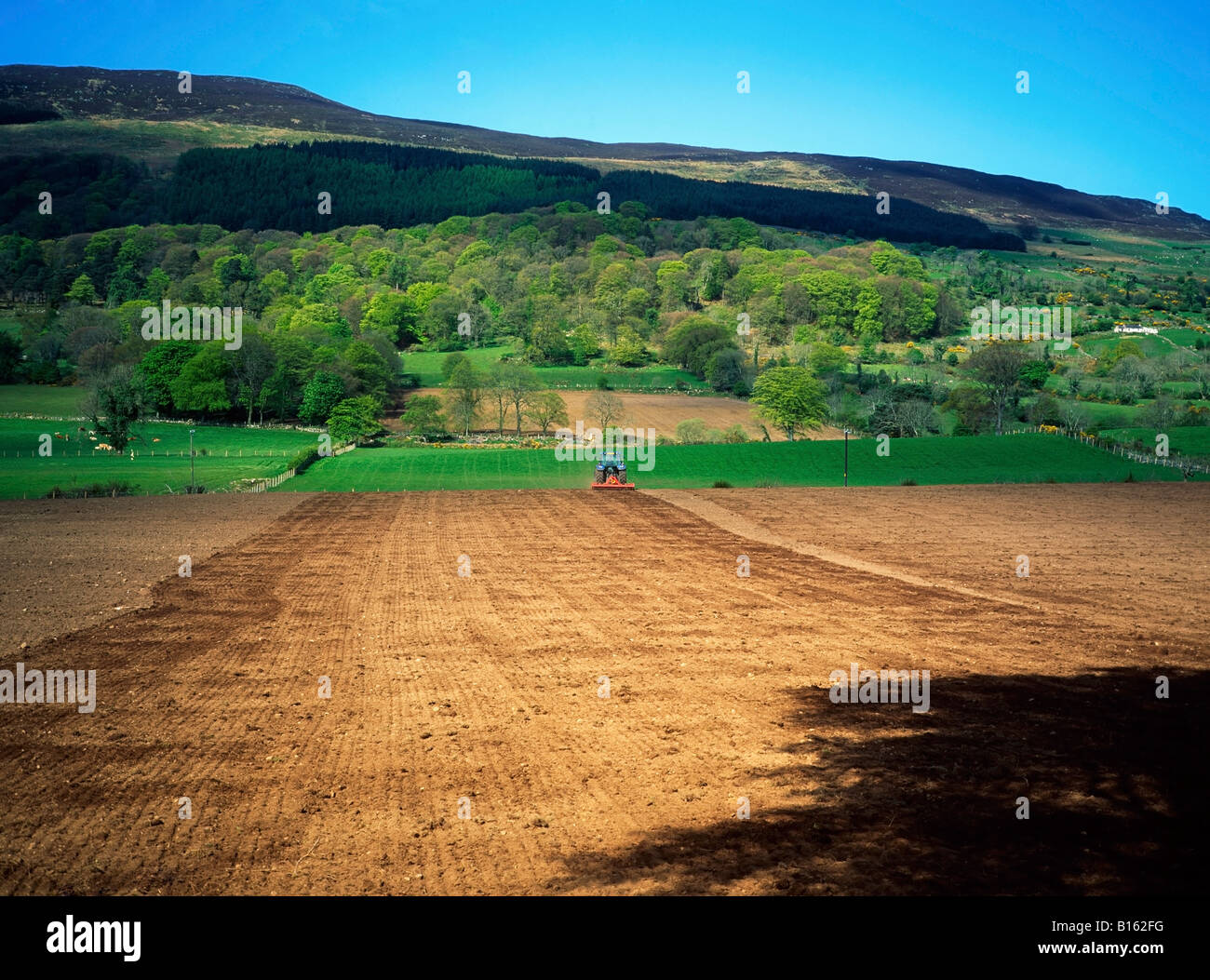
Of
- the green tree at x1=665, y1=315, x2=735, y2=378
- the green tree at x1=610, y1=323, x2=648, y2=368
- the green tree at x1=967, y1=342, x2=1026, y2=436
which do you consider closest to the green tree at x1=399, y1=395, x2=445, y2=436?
the green tree at x1=610, y1=323, x2=648, y2=368

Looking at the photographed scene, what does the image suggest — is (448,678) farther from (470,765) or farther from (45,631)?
(45,631)

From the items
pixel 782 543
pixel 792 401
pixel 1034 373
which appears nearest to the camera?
pixel 782 543

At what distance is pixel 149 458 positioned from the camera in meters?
72.6

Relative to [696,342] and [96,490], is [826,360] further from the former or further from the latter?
[96,490]

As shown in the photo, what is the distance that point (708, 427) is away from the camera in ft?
291

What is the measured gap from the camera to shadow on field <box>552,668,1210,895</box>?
26.1ft

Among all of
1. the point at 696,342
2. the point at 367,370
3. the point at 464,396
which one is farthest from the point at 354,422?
the point at 696,342

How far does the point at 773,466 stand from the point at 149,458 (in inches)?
1839

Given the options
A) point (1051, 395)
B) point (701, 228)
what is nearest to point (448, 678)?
point (1051, 395)

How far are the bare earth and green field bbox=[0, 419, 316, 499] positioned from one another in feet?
112

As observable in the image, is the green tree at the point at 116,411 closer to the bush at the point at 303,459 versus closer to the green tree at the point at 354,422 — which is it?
the bush at the point at 303,459

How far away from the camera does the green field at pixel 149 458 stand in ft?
190

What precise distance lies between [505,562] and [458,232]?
180897mm

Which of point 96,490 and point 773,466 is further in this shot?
point 773,466
